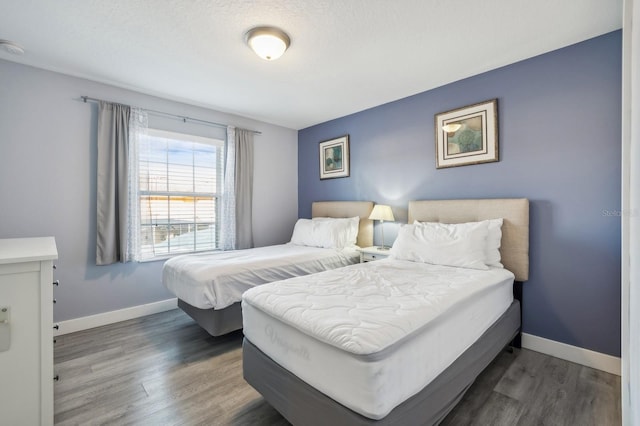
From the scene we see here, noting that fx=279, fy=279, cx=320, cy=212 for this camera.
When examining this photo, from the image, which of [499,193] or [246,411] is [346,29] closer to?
[499,193]

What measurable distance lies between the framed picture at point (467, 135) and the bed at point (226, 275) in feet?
5.23

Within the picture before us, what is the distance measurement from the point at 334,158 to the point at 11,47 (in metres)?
3.31

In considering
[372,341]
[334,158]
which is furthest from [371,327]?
[334,158]

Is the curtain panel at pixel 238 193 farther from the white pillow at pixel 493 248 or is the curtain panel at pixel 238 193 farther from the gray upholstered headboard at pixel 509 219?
the white pillow at pixel 493 248

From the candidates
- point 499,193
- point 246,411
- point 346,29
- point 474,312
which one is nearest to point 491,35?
point 346,29

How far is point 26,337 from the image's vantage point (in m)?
1.35

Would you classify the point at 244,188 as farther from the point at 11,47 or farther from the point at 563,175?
the point at 563,175

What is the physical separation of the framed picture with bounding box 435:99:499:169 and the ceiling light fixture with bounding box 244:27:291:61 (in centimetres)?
179

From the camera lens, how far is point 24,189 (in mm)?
2539

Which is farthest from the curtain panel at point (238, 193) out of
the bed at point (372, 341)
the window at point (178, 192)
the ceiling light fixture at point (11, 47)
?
the bed at point (372, 341)

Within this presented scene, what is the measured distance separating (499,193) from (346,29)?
195 cm

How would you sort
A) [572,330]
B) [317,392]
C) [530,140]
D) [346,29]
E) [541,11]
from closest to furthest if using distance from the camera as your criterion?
[317,392] < [541,11] < [346,29] < [572,330] < [530,140]

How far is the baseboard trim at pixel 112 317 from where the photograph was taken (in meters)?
2.72

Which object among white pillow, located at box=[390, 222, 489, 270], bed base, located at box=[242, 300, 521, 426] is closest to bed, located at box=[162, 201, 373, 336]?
bed base, located at box=[242, 300, 521, 426]
